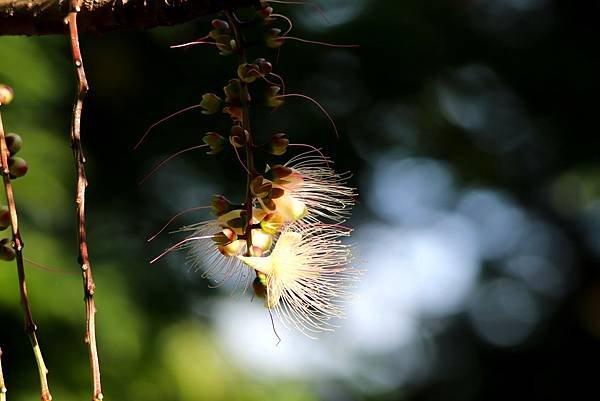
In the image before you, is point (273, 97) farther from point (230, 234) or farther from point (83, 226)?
point (83, 226)

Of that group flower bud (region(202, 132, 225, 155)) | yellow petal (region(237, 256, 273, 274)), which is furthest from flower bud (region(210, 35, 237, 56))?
yellow petal (region(237, 256, 273, 274))

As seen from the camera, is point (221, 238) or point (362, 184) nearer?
point (221, 238)

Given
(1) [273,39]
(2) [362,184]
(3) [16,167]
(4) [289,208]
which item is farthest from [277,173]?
(2) [362,184]

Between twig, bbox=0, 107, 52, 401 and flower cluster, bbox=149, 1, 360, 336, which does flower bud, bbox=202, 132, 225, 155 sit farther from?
twig, bbox=0, 107, 52, 401

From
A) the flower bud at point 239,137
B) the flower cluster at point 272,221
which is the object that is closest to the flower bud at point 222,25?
the flower cluster at point 272,221

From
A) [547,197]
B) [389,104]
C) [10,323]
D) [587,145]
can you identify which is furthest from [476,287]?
[10,323]

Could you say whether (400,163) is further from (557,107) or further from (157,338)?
(157,338)
